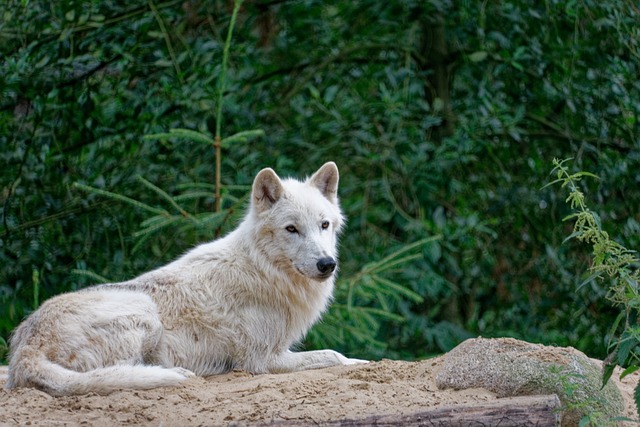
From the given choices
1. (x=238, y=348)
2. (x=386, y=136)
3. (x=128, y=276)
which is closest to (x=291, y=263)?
(x=238, y=348)

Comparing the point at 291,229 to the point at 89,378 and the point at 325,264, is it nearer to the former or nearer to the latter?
the point at 325,264

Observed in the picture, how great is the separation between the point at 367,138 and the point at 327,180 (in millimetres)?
3399

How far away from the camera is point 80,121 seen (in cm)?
952

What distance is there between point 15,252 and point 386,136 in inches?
162

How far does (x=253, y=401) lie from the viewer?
4.57 meters

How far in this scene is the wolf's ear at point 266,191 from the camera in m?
6.24

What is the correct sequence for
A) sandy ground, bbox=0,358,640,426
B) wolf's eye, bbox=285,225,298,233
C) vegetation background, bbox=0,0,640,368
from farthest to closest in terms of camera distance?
vegetation background, bbox=0,0,640,368, wolf's eye, bbox=285,225,298,233, sandy ground, bbox=0,358,640,426

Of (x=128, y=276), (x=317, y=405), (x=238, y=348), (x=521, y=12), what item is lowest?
(x=128, y=276)

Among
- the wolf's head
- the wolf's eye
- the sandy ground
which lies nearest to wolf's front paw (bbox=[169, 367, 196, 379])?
the sandy ground

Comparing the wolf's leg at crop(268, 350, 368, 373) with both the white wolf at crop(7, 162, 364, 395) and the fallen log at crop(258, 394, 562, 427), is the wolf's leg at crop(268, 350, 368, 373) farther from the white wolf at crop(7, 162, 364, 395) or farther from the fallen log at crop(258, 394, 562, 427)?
the fallen log at crop(258, 394, 562, 427)

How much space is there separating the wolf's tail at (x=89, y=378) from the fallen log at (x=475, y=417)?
44.7 inches

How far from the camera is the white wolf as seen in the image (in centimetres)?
534

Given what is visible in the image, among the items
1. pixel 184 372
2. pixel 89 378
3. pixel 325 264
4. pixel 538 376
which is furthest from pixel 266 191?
pixel 538 376

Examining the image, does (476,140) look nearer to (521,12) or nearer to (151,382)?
(521,12)
